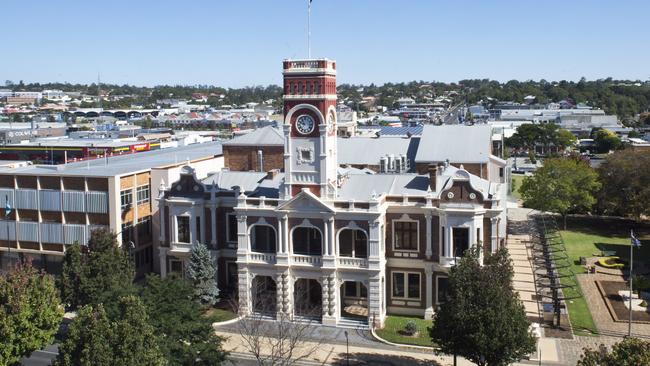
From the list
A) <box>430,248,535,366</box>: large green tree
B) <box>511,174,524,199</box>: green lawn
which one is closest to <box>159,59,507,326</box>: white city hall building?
<box>430,248,535,366</box>: large green tree

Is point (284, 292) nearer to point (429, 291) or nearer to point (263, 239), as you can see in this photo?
point (263, 239)

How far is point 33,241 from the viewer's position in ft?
212

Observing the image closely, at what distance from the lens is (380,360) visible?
44.2 meters

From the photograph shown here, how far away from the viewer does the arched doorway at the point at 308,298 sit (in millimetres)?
51531

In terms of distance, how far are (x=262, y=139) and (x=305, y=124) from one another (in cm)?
2471

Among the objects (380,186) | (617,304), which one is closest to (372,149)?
Result: (380,186)

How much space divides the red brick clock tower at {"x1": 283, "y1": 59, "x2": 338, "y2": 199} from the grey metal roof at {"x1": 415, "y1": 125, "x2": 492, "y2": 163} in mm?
20101

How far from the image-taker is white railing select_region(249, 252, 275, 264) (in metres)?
51.4

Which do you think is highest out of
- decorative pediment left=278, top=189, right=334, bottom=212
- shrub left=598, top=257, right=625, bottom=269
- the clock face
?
the clock face

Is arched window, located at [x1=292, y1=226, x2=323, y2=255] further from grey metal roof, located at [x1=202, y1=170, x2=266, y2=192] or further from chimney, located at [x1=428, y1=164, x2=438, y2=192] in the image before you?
chimney, located at [x1=428, y1=164, x2=438, y2=192]

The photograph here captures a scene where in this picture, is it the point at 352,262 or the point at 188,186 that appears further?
the point at 188,186

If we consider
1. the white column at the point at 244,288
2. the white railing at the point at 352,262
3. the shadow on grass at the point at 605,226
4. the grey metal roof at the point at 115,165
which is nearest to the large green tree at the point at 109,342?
the white column at the point at 244,288

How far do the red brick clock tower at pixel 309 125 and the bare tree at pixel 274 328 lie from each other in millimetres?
8369

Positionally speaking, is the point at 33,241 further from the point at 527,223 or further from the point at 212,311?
the point at 527,223
